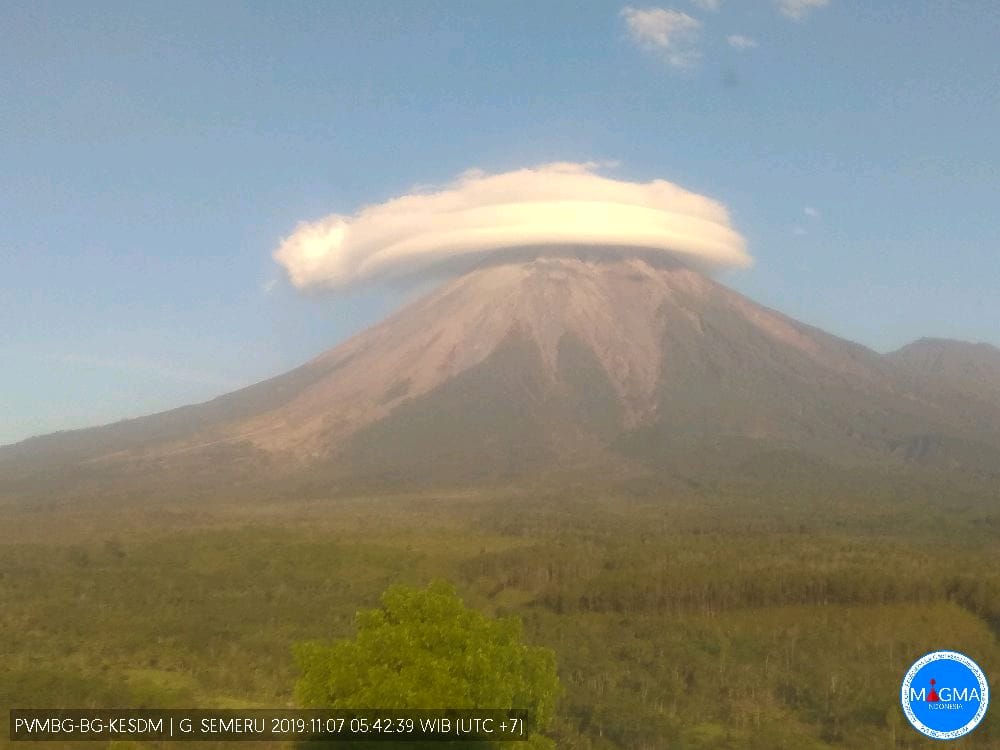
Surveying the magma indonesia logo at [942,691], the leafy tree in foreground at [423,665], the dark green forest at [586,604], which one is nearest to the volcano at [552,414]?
the dark green forest at [586,604]

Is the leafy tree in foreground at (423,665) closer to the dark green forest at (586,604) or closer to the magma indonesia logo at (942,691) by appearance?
the dark green forest at (586,604)

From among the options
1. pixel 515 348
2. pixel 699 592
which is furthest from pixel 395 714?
pixel 515 348

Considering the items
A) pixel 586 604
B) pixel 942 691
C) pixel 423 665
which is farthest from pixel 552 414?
pixel 423 665

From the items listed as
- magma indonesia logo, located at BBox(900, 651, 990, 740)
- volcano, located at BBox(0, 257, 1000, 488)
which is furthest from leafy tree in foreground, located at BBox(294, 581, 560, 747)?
volcano, located at BBox(0, 257, 1000, 488)

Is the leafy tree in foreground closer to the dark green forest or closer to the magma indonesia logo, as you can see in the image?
the dark green forest

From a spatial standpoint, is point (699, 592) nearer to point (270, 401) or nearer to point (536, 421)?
point (536, 421)
